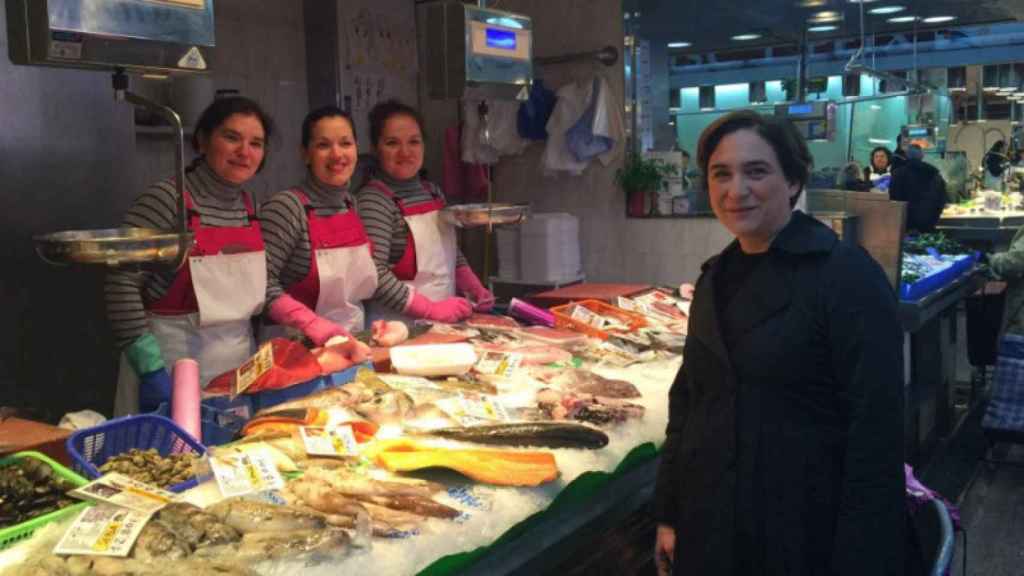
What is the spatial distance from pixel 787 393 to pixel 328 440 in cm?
107

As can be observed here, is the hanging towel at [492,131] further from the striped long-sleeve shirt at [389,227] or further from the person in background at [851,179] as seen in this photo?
the person in background at [851,179]

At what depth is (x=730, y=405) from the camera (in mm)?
2107

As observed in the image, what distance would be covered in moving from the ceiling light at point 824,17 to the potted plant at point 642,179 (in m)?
3.86

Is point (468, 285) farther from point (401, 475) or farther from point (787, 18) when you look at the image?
point (787, 18)

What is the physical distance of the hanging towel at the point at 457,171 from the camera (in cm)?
735

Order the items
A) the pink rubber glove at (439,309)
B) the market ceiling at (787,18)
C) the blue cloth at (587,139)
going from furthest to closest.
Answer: the market ceiling at (787,18) → the blue cloth at (587,139) → the pink rubber glove at (439,309)

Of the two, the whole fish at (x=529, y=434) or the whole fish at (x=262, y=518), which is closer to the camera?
the whole fish at (x=262, y=518)

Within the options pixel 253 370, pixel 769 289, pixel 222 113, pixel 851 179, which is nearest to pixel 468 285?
pixel 222 113

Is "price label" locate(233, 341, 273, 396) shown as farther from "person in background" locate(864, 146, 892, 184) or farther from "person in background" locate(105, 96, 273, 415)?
"person in background" locate(864, 146, 892, 184)

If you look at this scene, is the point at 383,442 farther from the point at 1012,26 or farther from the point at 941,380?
the point at 1012,26

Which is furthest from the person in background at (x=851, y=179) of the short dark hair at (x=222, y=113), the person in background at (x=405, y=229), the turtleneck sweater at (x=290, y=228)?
the short dark hair at (x=222, y=113)

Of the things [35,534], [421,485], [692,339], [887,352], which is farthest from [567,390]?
[35,534]

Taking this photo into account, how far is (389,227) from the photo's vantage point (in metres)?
4.35

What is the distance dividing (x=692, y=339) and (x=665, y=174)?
4.85 meters
